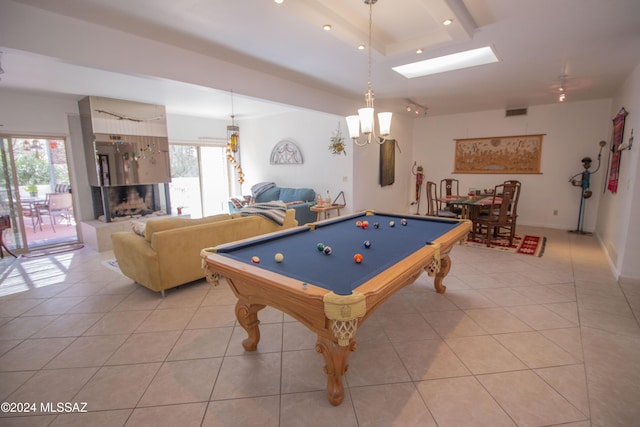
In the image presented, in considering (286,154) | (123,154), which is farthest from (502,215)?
(123,154)

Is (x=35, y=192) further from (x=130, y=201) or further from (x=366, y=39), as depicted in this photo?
(x=366, y=39)

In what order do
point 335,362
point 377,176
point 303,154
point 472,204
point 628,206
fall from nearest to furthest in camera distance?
point 335,362 < point 628,206 < point 472,204 < point 377,176 < point 303,154

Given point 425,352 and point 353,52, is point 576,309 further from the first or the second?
point 353,52

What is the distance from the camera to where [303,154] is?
22.0ft

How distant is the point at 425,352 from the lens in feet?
7.38

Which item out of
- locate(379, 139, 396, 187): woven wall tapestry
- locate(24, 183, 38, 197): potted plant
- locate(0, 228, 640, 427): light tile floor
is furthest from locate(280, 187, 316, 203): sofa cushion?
locate(24, 183, 38, 197): potted plant

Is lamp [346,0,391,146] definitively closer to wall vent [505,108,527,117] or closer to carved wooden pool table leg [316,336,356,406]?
carved wooden pool table leg [316,336,356,406]

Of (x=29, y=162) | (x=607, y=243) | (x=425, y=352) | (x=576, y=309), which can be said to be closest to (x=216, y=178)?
(x=29, y=162)

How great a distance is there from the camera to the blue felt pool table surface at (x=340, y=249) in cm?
173

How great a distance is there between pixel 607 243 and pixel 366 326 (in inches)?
179

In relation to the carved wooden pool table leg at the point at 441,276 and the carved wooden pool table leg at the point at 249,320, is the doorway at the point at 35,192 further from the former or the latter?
the carved wooden pool table leg at the point at 441,276

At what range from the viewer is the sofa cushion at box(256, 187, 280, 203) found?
7.03 meters

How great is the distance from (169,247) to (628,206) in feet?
17.9

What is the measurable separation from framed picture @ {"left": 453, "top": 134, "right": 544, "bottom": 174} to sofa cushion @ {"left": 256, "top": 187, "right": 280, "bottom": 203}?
14.5 ft
